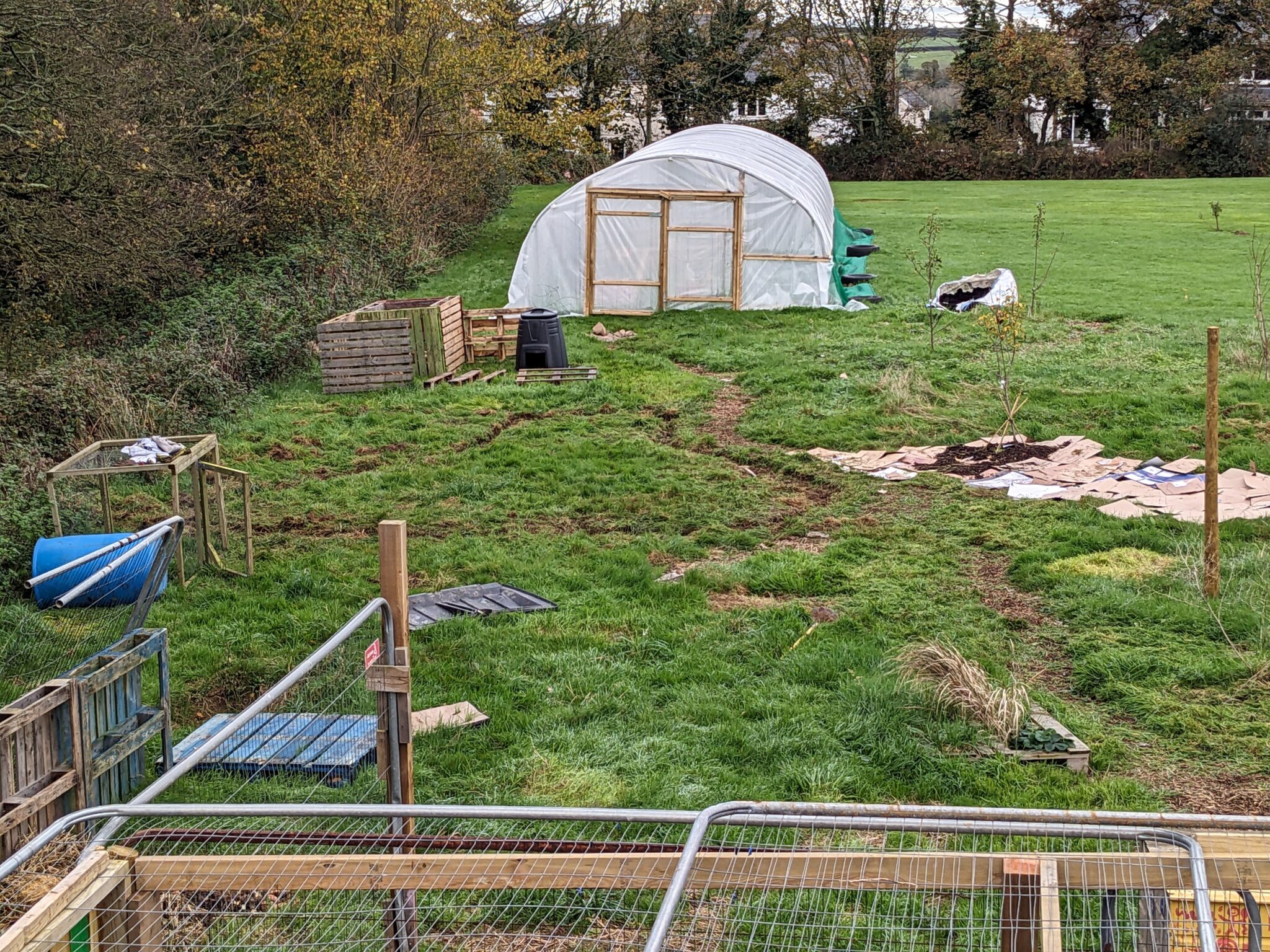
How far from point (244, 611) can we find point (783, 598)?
3.98 meters

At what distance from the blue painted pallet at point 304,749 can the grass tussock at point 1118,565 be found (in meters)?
5.52

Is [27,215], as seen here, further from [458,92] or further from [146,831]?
[458,92]

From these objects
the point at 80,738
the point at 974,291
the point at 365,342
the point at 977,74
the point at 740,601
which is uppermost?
the point at 977,74

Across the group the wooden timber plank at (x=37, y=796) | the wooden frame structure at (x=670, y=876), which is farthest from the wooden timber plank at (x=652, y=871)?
the wooden timber plank at (x=37, y=796)

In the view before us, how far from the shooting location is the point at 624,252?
2148 cm

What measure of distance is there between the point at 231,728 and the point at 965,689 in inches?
170

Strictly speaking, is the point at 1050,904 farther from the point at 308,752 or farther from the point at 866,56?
the point at 866,56

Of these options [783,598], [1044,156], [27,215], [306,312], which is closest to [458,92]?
[306,312]

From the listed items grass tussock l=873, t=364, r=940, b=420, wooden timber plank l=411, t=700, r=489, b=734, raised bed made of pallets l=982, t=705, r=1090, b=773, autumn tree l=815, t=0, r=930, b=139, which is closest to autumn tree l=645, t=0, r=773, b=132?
autumn tree l=815, t=0, r=930, b=139

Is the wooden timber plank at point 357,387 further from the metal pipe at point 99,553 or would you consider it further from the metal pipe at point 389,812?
the metal pipe at point 389,812

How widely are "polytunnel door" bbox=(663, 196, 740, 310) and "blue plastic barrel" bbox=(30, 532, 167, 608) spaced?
13971 millimetres

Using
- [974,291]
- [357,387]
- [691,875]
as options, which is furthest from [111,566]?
[974,291]

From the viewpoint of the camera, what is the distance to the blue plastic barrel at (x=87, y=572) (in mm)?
7973

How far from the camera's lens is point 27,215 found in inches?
520
